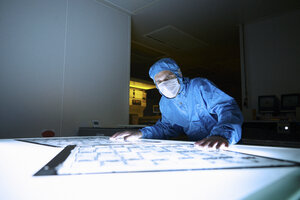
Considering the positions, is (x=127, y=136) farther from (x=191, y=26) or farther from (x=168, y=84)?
(x=191, y=26)

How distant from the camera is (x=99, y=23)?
9.37 ft

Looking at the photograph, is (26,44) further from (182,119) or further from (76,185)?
(76,185)

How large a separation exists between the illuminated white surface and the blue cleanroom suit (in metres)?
0.60

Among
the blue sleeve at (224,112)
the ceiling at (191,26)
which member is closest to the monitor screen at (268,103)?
the ceiling at (191,26)

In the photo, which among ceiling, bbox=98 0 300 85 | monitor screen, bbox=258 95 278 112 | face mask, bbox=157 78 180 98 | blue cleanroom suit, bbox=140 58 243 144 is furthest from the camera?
monitor screen, bbox=258 95 278 112

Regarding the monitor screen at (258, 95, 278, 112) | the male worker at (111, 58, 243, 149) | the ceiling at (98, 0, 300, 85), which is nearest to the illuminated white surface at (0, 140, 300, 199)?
the male worker at (111, 58, 243, 149)

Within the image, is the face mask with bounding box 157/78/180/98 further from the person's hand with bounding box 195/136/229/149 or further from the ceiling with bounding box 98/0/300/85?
the ceiling with bounding box 98/0/300/85

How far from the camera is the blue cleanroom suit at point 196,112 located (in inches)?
44.4

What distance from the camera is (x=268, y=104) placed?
123 inches

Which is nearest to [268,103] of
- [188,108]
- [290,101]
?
[290,101]

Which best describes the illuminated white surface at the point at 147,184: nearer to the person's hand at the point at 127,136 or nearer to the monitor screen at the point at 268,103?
the person's hand at the point at 127,136

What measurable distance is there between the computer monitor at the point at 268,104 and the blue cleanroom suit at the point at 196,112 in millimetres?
2112

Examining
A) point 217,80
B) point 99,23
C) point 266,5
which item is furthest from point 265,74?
point 217,80

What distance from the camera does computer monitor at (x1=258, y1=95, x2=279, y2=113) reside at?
3070 mm
